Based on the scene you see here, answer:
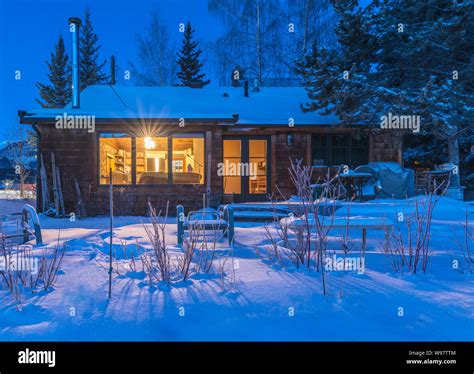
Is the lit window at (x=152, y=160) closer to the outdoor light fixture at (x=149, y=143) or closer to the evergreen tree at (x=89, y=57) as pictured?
the outdoor light fixture at (x=149, y=143)

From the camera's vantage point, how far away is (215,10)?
1775 centimetres

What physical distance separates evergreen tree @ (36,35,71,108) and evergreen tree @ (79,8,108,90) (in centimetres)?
140

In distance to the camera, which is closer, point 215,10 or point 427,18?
point 427,18

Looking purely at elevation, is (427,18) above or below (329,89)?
above

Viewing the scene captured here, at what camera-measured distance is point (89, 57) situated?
2542 cm

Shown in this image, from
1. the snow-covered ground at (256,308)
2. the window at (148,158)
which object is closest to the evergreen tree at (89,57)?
the window at (148,158)

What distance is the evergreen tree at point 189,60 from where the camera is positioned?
23.9 m

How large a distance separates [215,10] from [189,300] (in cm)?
1857

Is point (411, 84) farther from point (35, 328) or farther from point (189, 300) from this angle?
point (35, 328)

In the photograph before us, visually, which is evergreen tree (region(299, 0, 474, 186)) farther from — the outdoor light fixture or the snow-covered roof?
the outdoor light fixture

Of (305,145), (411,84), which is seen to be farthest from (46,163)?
(411,84)

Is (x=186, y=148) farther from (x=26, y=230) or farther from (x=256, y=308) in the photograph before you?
(x=256, y=308)
